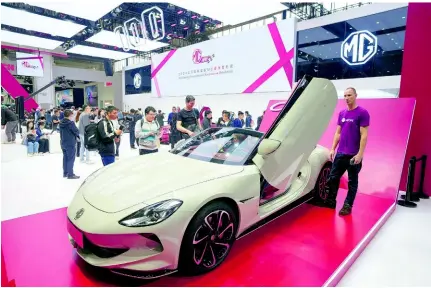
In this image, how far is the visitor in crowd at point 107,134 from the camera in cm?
348

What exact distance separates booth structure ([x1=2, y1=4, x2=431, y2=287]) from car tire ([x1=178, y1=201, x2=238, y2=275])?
88 mm

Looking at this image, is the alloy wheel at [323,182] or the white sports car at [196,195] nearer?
the white sports car at [196,195]

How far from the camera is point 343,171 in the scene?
3.13 meters

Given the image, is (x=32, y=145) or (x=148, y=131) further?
(x=32, y=145)

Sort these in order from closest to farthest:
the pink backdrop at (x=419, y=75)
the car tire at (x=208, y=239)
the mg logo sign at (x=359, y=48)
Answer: the car tire at (x=208, y=239) < the pink backdrop at (x=419, y=75) < the mg logo sign at (x=359, y=48)

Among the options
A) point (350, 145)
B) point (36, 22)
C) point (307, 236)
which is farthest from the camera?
point (36, 22)

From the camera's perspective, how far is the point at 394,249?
2551 millimetres

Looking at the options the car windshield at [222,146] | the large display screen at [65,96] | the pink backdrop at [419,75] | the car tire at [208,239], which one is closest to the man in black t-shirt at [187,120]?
the car windshield at [222,146]

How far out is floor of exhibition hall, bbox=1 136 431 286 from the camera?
1.86m

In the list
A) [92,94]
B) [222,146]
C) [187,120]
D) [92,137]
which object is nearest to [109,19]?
[187,120]

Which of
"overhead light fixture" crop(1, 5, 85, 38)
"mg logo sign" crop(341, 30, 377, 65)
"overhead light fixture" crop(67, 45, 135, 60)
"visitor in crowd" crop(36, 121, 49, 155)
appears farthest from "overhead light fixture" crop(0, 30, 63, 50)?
"mg logo sign" crop(341, 30, 377, 65)

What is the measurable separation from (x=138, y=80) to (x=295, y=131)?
18311mm

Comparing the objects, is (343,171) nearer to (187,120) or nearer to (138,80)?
(187,120)

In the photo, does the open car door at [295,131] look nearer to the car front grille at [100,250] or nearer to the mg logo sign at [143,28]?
the car front grille at [100,250]
